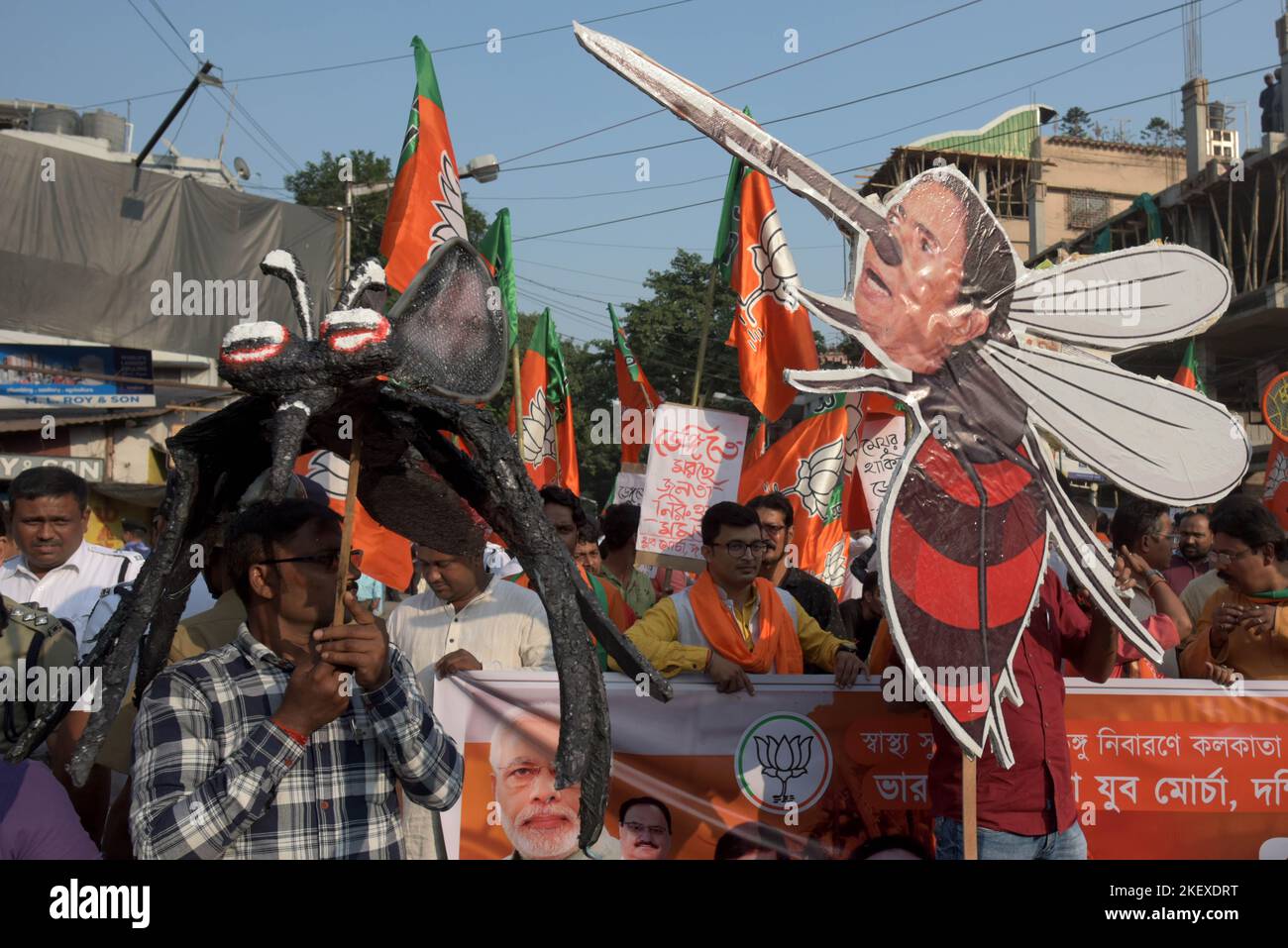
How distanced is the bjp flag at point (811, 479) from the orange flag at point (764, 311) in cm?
23

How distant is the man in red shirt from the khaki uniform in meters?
2.39

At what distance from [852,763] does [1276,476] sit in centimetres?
519

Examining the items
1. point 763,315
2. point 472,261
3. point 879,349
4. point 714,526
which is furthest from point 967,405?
point 763,315

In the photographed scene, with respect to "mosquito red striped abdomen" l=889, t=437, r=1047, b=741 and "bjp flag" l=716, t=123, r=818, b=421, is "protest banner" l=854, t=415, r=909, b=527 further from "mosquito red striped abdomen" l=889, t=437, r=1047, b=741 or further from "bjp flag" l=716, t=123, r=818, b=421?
"mosquito red striped abdomen" l=889, t=437, r=1047, b=741

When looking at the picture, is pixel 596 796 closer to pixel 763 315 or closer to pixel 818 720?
pixel 818 720

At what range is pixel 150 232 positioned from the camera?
15750 millimetres

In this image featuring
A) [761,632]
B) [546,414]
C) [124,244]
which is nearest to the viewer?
[761,632]

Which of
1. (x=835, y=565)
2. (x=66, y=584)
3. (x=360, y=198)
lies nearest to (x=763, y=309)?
(x=835, y=565)

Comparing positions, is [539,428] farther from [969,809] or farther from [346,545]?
[346,545]

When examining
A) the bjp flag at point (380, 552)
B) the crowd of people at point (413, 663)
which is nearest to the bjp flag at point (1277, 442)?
the crowd of people at point (413, 663)

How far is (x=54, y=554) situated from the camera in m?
4.15

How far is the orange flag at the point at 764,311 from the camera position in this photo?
641 cm

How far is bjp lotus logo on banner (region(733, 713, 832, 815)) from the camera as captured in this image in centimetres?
381
